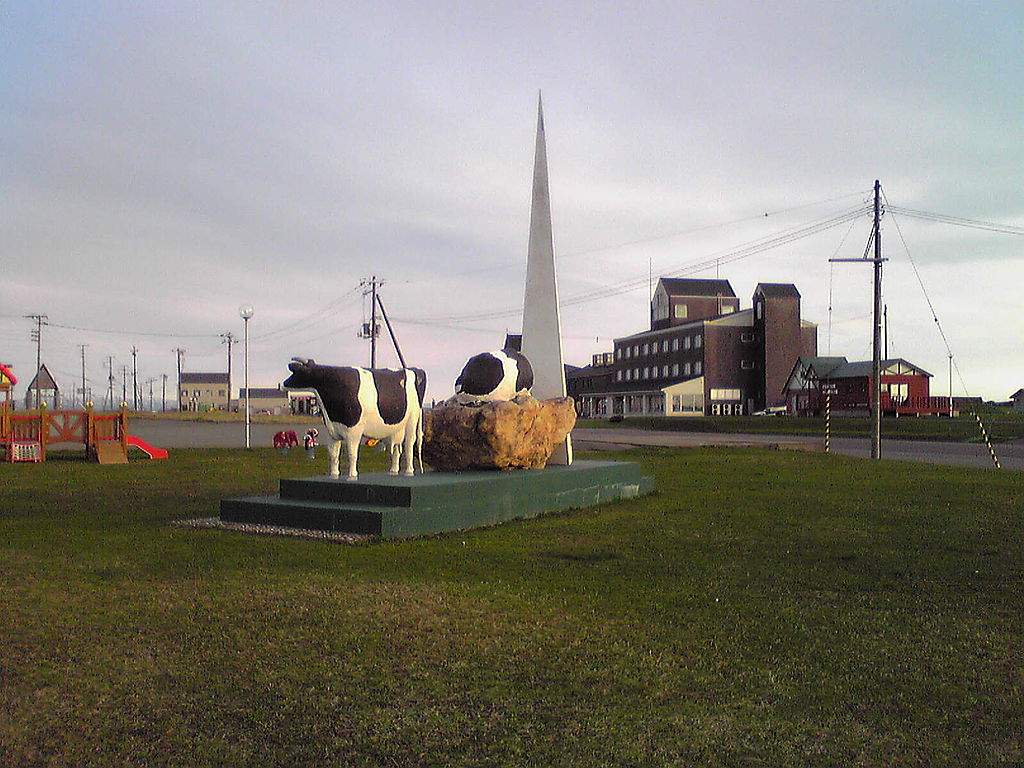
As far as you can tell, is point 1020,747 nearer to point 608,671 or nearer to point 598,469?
point 608,671

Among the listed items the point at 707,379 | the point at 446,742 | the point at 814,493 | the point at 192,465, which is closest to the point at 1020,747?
the point at 446,742

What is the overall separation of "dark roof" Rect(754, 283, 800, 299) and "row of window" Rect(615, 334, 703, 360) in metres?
6.01

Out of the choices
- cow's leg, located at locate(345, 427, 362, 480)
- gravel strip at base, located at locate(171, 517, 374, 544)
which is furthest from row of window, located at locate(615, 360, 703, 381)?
gravel strip at base, located at locate(171, 517, 374, 544)

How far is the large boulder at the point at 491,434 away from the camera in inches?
504

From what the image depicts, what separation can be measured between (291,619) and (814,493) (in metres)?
11.4

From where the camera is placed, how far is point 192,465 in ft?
72.5

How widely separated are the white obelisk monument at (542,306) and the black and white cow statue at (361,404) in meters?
2.97

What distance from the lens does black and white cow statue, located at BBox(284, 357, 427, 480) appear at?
11633 mm

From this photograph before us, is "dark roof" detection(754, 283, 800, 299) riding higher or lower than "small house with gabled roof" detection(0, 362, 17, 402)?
higher

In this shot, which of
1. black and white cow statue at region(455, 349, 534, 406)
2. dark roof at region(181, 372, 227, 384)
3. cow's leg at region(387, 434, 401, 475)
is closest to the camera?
cow's leg at region(387, 434, 401, 475)

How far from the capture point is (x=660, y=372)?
68.6m

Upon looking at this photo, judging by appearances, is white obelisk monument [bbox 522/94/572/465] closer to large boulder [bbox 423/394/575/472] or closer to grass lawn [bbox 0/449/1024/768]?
large boulder [bbox 423/394/575/472]

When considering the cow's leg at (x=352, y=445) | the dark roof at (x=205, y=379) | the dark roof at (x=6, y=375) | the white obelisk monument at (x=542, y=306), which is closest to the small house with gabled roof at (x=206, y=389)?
the dark roof at (x=205, y=379)

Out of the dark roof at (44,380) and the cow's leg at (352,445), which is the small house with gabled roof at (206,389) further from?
the cow's leg at (352,445)
